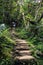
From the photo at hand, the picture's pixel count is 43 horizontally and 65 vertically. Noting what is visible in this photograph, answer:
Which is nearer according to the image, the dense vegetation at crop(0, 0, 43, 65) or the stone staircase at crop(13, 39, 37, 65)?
the stone staircase at crop(13, 39, 37, 65)

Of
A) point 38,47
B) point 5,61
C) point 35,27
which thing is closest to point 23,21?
point 35,27

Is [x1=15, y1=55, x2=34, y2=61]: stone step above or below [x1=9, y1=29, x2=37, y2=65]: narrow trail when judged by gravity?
above

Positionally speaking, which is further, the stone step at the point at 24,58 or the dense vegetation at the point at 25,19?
the dense vegetation at the point at 25,19

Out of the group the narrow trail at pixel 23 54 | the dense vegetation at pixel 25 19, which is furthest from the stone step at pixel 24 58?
the dense vegetation at pixel 25 19

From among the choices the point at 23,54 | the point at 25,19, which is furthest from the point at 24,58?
the point at 25,19

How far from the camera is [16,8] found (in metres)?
14.0

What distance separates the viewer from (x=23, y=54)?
9.05 metres

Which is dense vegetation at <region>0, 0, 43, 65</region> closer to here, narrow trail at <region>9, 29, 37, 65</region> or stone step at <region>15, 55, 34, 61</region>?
narrow trail at <region>9, 29, 37, 65</region>

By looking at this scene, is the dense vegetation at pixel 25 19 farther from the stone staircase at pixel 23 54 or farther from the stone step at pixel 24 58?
the stone step at pixel 24 58

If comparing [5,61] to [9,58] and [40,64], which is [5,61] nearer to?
[9,58]

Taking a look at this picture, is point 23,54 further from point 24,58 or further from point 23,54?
point 24,58

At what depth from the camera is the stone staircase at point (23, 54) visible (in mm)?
8391

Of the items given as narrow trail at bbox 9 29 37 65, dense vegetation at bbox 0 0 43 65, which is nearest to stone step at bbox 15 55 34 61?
narrow trail at bbox 9 29 37 65

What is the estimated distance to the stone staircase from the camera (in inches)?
330
